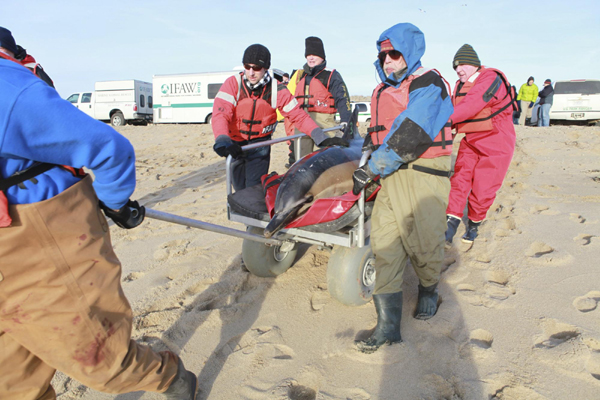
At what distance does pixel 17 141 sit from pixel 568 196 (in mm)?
6523

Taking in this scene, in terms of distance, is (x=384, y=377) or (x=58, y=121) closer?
(x=58, y=121)

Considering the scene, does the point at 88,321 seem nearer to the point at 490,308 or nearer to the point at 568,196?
the point at 490,308

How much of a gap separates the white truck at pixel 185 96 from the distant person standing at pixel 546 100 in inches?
470

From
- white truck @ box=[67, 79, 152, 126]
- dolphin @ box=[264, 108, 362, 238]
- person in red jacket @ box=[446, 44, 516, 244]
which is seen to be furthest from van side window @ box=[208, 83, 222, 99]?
dolphin @ box=[264, 108, 362, 238]

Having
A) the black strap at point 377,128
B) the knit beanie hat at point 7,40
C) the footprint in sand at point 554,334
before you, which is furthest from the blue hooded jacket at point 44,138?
the knit beanie hat at point 7,40

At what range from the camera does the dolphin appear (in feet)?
8.90

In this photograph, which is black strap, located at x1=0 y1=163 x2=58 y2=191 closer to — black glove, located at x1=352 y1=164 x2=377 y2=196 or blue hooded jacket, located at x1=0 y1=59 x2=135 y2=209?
blue hooded jacket, located at x1=0 y1=59 x2=135 y2=209

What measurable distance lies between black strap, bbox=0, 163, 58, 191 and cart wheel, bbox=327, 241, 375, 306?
6.68 feet

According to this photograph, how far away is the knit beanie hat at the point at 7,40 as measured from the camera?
3.66 m

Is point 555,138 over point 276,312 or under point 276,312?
over

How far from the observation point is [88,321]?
4.99 ft

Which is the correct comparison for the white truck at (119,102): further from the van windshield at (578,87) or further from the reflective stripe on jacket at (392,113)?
the reflective stripe on jacket at (392,113)

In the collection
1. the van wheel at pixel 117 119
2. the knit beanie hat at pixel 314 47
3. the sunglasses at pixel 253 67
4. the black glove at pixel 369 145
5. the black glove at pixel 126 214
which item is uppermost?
the knit beanie hat at pixel 314 47

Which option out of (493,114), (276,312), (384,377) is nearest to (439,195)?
(384,377)
